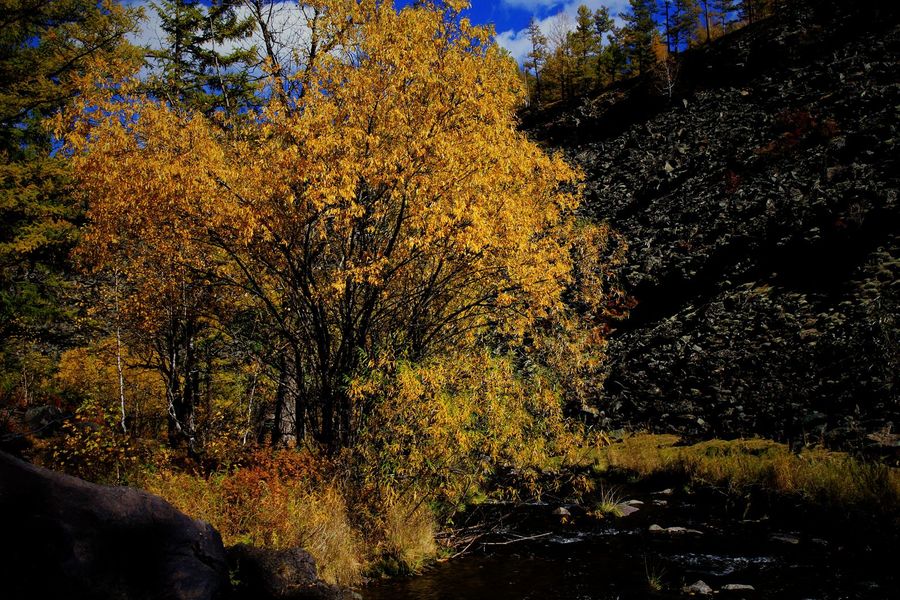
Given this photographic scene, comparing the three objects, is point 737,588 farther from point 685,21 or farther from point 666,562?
point 685,21

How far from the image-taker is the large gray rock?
5914 millimetres

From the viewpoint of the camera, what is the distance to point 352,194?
9609mm

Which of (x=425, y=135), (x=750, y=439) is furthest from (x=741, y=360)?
(x=425, y=135)

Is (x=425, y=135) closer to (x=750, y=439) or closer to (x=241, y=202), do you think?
(x=241, y=202)

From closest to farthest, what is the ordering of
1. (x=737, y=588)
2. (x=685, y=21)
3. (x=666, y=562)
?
1. (x=737, y=588)
2. (x=666, y=562)
3. (x=685, y=21)

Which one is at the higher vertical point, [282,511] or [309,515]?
[282,511]

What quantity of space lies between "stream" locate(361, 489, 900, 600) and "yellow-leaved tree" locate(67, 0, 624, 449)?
365 cm

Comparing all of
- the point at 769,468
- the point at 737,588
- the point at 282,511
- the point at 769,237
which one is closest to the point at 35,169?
the point at 282,511

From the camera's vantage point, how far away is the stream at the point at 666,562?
29.0 ft

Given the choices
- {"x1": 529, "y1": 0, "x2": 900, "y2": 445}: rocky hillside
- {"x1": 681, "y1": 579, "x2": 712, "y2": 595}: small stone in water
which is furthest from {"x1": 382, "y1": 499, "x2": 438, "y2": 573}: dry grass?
{"x1": 529, "y1": 0, "x2": 900, "y2": 445}: rocky hillside

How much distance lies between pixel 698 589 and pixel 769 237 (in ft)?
80.4

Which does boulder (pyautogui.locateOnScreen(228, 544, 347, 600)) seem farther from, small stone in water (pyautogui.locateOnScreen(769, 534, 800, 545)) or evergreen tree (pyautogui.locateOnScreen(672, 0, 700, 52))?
evergreen tree (pyautogui.locateOnScreen(672, 0, 700, 52))

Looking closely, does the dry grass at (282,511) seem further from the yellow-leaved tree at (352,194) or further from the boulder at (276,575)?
the yellow-leaved tree at (352,194)

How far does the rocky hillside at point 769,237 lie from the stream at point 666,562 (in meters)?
4.38
